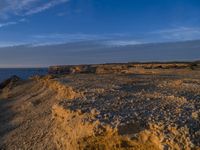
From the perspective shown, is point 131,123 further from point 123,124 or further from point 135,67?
point 135,67

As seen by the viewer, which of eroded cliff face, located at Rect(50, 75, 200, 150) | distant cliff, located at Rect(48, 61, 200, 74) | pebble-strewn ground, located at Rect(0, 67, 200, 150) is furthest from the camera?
distant cliff, located at Rect(48, 61, 200, 74)

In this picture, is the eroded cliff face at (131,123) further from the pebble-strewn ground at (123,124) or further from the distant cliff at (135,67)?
the distant cliff at (135,67)

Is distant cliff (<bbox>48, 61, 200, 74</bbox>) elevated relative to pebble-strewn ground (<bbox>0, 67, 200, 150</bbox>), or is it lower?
lower

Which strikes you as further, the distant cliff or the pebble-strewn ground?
the distant cliff

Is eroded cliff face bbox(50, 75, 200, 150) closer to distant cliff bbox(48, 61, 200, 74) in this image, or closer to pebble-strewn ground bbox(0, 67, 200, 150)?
pebble-strewn ground bbox(0, 67, 200, 150)

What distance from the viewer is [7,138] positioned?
20.5 m

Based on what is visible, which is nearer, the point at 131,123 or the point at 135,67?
the point at 131,123

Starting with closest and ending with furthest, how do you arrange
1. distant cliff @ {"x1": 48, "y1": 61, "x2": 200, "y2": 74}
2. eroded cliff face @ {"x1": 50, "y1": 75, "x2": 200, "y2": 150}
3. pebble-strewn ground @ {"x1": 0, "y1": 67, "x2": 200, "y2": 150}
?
eroded cliff face @ {"x1": 50, "y1": 75, "x2": 200, "y2": 150} → pebble-strewn ground @ {"x1": 0, "y1": 67, "x2": 200, "y2": 150} → distant cliff @ {"x1": 48, "y1": 61, "x2": 200, "y2": 74}

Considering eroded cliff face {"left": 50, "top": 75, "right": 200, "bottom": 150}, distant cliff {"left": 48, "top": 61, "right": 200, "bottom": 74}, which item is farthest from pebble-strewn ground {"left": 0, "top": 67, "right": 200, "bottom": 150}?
distant cliff {"left": 48, "top": 61, "right": 200, "bottom": 74}

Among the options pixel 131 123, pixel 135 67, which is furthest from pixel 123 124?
pixel 135 67

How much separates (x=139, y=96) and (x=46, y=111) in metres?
9.52

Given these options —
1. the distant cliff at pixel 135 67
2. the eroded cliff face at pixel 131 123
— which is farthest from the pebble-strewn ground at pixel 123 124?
the distant cliff at pixel 135 67

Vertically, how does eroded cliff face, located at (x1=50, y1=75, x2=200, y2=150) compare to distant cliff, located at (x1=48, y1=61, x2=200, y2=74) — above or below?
above

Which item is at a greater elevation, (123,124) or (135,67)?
(123,124)
